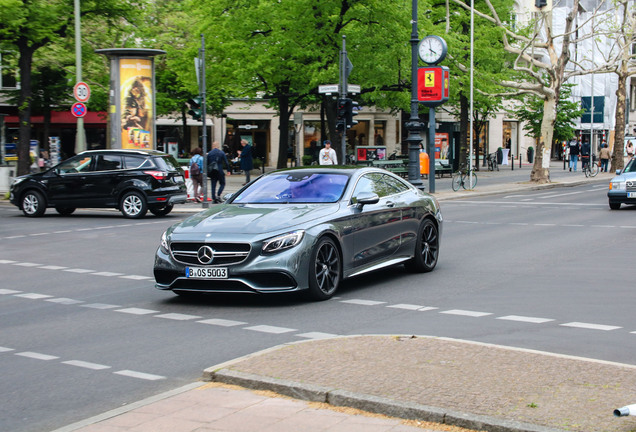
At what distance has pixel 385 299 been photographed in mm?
9891

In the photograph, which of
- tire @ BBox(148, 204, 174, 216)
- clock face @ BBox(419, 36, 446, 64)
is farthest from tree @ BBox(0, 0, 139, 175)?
clock face @ BBox(419, 36, 446, 64)

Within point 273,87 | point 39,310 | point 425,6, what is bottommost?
point 39,310

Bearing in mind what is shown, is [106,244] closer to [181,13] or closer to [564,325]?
[564,325]

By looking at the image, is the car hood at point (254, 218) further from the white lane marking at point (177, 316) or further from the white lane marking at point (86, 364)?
the white lane marking at point (86, 364)

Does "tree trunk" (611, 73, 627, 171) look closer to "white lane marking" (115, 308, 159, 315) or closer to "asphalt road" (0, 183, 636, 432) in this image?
"asphalt road" (0, 183, 636, 432)

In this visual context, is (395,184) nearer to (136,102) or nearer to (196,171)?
(196,171)

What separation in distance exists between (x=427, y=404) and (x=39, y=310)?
571cm

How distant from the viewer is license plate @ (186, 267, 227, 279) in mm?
9195

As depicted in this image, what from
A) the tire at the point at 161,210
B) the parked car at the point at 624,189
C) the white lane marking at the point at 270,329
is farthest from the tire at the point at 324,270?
the parked car at the point at 624,189

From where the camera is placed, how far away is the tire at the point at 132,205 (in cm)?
2212

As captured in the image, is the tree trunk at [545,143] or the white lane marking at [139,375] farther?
the tree trunk at [545,143]

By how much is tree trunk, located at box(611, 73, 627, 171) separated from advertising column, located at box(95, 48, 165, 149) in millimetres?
32743

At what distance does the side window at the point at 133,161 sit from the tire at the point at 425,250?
11.9m

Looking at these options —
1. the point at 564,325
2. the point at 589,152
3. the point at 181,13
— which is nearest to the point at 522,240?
the point at 564,325
